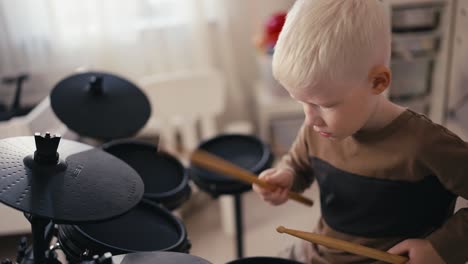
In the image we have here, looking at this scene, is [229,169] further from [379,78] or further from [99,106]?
[99,106]

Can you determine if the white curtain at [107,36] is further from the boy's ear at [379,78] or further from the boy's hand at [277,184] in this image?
the boy's ear at [379,78]

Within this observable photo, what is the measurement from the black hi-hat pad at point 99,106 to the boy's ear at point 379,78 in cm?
54

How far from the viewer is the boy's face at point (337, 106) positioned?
69 cm

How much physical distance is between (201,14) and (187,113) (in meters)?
0.38

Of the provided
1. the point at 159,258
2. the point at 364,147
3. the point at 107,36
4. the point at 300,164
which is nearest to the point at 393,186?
the point at 364,147

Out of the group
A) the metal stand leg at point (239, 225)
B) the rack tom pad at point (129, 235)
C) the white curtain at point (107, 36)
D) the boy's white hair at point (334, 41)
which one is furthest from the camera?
the white curtain at point (107, 36)

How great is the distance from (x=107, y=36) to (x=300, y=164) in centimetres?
117

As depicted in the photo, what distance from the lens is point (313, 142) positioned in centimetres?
86

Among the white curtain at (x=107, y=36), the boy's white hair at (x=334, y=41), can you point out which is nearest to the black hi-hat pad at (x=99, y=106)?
the boy's white hair at (x=334, y=41)

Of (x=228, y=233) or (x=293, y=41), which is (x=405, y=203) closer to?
(x=293, y=41)

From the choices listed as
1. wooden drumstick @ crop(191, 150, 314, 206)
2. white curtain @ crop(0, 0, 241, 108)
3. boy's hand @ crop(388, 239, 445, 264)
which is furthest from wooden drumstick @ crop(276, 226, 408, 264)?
white curtain @ crop(0, 0, 241, 108)

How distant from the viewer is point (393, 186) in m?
A: 0.76

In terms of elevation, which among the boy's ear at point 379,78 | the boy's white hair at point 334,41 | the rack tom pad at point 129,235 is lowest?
the rack tom pad at point 129,235

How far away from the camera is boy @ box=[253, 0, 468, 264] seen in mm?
664
